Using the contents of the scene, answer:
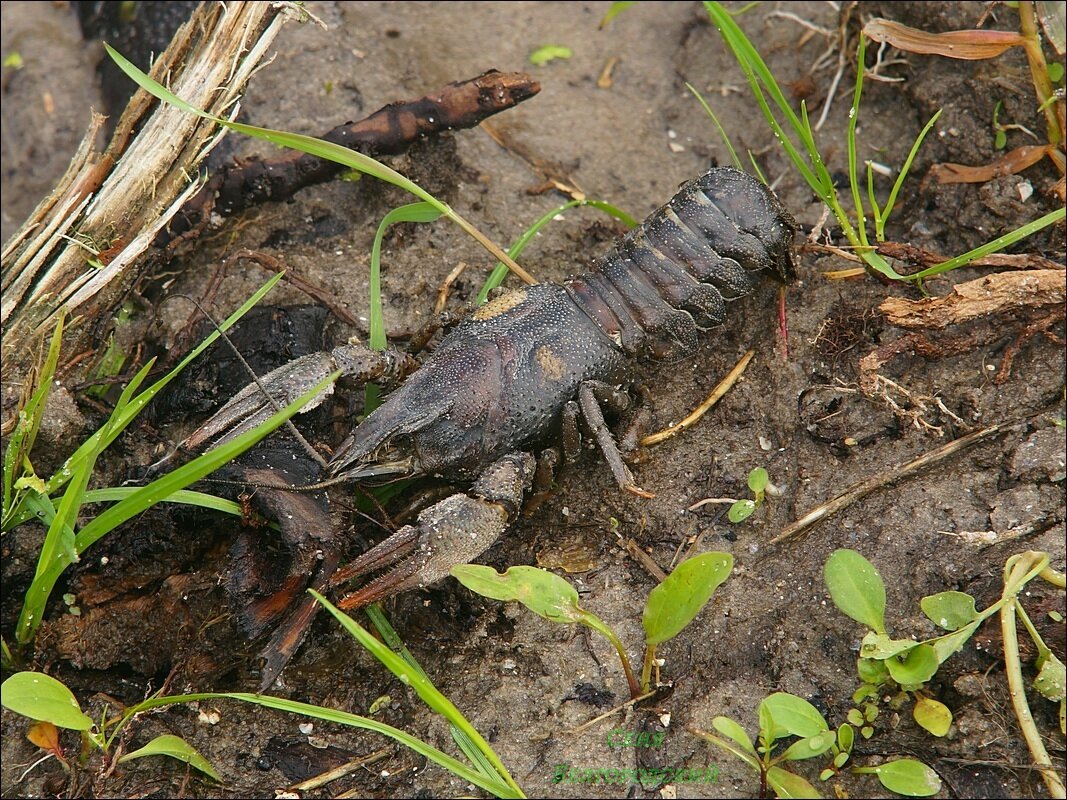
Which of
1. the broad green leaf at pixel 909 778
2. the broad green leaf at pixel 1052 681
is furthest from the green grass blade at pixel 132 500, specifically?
the broad green leaf at pixel 1052 681

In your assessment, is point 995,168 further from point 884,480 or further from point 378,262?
point 378,262

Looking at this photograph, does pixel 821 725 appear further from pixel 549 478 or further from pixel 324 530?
pixel 324 530

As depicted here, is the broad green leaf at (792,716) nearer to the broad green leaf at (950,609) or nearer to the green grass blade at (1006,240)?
the broad green leaf at (950,609)

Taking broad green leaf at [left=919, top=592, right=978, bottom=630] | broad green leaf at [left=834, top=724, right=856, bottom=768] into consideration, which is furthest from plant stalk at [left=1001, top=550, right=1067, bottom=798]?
broad green leaf at [left=834, top=724, right=856, bottom=768]

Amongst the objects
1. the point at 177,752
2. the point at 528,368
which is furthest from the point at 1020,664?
the point at 177,752

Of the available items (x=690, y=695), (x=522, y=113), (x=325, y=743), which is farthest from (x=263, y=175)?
(x=690, y=695)
